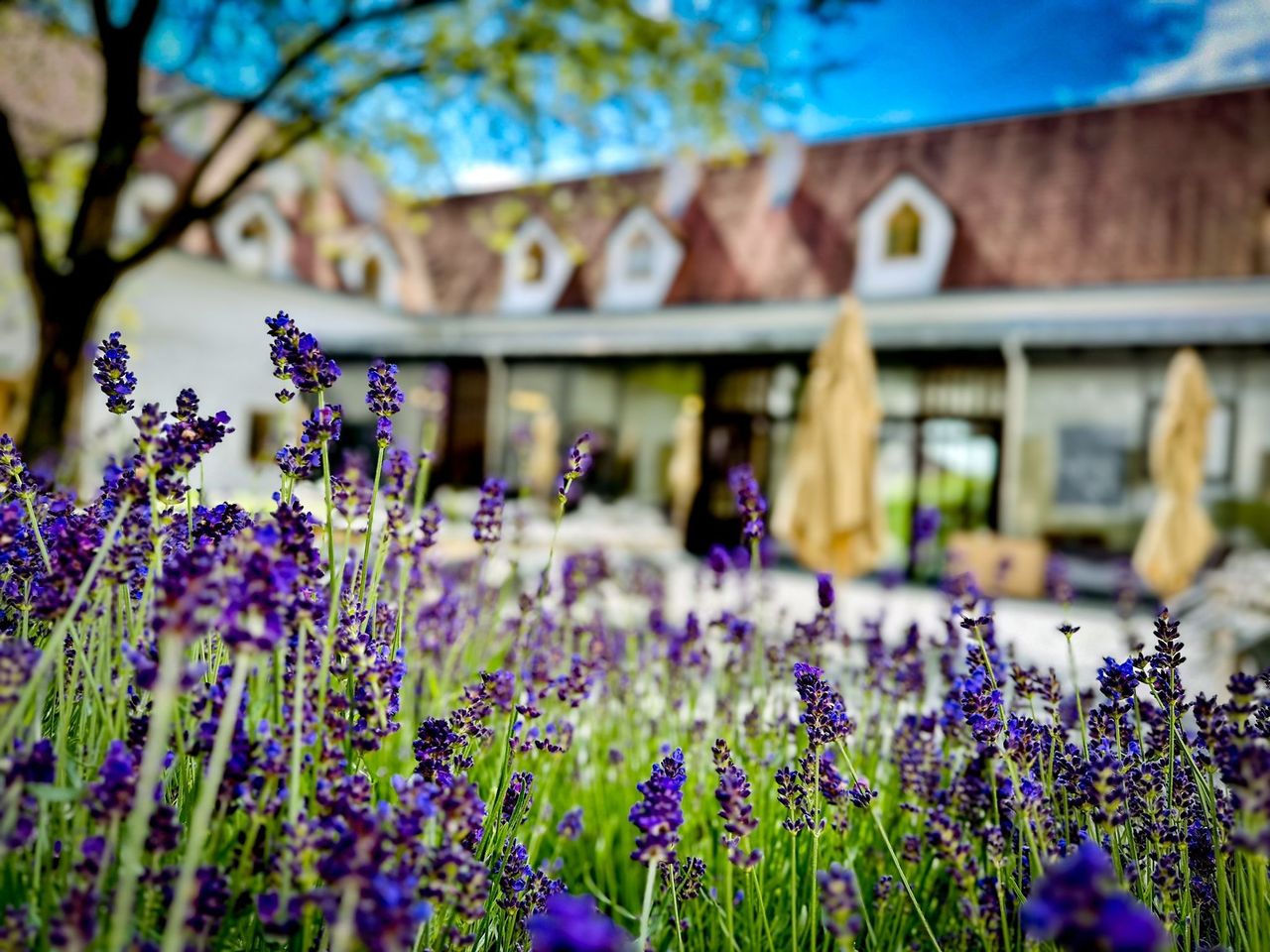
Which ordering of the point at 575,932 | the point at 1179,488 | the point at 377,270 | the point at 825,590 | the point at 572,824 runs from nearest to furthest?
the point at 575,932
the point at 825,590
the point at 572,824
the point at 1179,488
the point at 377,270

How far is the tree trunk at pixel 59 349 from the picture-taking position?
6445mm

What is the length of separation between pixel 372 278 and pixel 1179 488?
59.3 ft

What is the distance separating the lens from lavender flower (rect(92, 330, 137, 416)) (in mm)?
1361

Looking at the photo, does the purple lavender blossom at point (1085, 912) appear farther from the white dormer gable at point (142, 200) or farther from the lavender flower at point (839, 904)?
the white dormer gable at point (142, 200)

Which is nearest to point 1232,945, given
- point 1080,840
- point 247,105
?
point 1080,840

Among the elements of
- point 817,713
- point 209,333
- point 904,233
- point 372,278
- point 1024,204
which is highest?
point 1024,204

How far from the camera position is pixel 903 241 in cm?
1712

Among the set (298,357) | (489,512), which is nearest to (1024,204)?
(489,512)

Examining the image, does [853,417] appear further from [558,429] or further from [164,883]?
[558,429]

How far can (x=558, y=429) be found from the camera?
53.7ft

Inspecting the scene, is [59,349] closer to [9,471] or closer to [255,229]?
[9,471]

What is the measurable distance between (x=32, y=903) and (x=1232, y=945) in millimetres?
1695

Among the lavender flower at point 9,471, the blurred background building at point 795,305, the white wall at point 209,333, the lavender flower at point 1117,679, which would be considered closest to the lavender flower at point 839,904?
the lavender flower at point 1117,679

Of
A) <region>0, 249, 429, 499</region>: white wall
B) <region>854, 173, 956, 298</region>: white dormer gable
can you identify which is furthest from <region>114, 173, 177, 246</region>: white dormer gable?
<region>854, 173, 956, 298</region>: white dormer gable
